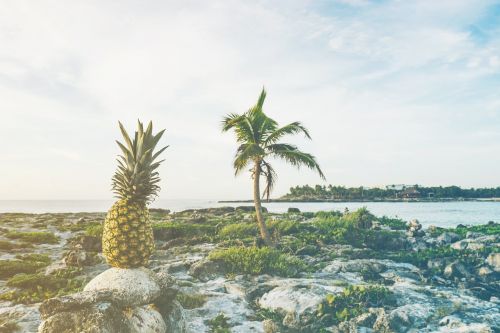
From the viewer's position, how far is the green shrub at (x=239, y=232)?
22556 millimetres

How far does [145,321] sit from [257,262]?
21.2ft

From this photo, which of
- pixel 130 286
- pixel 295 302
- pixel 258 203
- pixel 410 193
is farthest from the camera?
pixel 410 193

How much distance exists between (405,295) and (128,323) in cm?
767

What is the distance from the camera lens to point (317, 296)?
9.92 m

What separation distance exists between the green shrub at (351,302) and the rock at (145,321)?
12.4 feet

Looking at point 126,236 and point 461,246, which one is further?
point 461,246

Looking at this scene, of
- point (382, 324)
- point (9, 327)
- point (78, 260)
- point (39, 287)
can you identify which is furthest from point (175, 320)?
point (78, 260)

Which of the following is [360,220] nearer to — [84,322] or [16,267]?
[16,267]

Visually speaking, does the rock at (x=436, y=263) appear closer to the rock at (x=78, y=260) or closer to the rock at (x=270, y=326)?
the rock at (x=270, y=326)

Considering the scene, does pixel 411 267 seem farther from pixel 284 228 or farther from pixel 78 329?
pixel 78 329

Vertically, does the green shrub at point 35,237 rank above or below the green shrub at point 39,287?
above

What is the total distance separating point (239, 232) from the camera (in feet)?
75.6

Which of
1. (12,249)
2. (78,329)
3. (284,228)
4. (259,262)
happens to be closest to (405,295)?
(259,262)

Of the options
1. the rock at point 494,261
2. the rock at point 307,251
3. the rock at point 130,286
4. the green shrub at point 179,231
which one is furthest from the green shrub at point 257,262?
the green shrub at point 179,231
